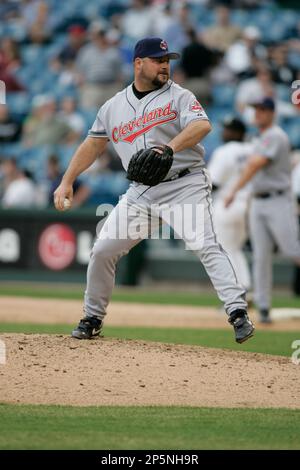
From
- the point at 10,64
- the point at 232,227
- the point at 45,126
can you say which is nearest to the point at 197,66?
the point at 45,126

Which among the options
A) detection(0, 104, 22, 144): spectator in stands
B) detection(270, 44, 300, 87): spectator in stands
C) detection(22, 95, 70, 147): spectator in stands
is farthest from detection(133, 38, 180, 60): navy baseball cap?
detection(0, 104, 22, 144): spectator in stands

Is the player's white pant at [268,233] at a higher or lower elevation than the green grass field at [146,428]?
higher

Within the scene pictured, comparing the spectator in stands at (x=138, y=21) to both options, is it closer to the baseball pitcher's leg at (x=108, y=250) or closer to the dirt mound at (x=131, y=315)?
the dirt mound at (x=131, y=315)

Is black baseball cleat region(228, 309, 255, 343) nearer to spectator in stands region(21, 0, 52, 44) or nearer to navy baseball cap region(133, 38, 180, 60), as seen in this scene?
navy baseball cap region(133, 38, 180, 60)

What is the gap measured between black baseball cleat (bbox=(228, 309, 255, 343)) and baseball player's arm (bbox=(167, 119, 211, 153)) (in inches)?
42.8

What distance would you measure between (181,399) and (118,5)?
14873 mm

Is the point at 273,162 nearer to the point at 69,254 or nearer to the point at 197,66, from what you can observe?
the point at 69,254

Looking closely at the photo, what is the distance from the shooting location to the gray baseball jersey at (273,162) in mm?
10164

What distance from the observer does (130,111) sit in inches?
270

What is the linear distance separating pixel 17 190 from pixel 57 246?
1154mm

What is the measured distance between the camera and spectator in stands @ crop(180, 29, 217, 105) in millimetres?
16016

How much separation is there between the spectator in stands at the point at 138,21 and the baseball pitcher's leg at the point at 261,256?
8042 mm

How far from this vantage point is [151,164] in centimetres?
639

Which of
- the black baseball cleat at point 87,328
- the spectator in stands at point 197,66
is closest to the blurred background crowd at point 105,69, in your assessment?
the spectator in stands at point 197,66
